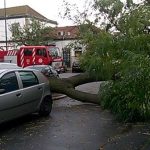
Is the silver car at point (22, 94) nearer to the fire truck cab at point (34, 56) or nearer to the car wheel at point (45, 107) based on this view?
the car wheel at point (45, 107)

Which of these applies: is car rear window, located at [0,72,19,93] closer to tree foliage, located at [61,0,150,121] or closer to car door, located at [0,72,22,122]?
car door, located at [0,72,22,122]

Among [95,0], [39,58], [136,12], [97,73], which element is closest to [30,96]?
[97,73]

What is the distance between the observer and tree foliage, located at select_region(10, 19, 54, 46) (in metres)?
51.1

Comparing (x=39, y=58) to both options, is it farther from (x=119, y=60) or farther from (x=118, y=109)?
(x=119, y=60)

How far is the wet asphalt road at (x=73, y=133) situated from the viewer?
838cm

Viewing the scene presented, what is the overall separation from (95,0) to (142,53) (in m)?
8.39

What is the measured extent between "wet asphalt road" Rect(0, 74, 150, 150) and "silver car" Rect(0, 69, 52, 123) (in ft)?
1.22

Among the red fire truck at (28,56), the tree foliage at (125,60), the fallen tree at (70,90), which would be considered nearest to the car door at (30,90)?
the tree foliage at (125,60)

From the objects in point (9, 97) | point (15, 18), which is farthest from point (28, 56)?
point (15, 18)

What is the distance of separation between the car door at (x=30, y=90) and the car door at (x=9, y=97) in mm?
273

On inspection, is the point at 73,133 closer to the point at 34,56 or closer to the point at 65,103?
the point at 65,103

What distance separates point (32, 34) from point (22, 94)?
41.7 metres

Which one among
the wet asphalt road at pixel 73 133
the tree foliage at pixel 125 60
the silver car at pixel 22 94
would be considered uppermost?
the tree foliage at pixel 125 60

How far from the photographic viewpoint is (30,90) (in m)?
11.1
